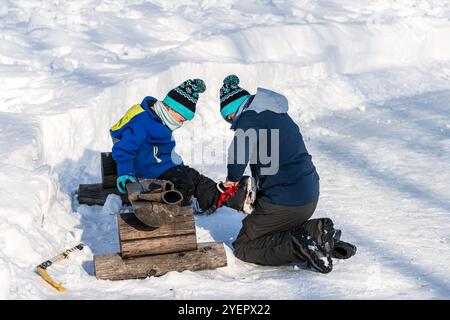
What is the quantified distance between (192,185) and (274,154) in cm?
107

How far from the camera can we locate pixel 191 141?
778cm

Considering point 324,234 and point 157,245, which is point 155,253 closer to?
point 157,245

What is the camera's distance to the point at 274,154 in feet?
15.6

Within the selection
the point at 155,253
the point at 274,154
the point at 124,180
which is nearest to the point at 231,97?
the point at 274,154

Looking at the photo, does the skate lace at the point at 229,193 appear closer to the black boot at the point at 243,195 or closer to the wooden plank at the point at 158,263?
the black boot at the point at 243,195

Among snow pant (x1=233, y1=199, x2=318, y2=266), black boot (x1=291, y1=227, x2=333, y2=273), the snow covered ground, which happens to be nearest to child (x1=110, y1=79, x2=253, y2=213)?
snow pant (x1=233, y1=199, x2=318, y2=266)

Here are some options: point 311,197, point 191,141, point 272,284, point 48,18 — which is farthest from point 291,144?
point 48,18

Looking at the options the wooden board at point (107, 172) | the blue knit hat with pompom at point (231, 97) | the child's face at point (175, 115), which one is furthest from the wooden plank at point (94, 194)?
the blue knit hat with pompom at point (231, 97)

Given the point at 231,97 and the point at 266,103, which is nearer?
the point at 266,103

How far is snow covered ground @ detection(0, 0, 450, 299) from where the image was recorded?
14.7 ft

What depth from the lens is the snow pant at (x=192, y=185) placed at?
552 cm
